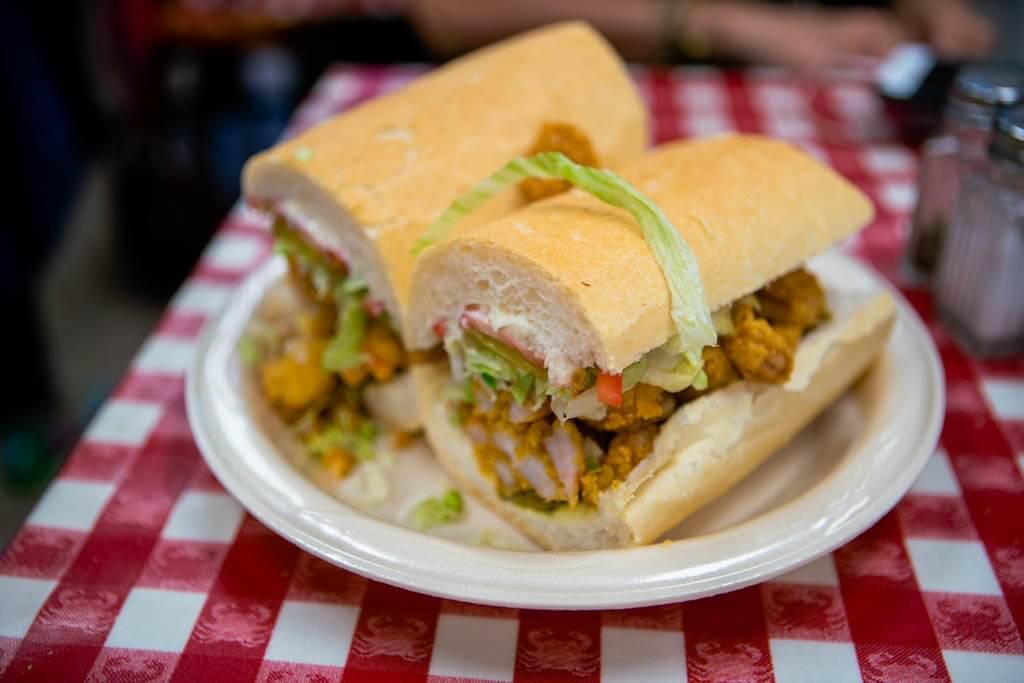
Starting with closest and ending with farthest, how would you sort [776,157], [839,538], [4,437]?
[839,538] < [776,157] < [4,437]

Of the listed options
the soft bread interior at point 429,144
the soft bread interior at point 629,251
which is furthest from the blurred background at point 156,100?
the soft bread interior at point 629,251

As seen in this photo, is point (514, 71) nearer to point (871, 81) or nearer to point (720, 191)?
point (720, 191)

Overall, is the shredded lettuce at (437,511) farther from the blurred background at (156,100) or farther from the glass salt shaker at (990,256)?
the blurred background at (156,100)

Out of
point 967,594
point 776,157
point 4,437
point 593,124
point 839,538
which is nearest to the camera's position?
point 839,538

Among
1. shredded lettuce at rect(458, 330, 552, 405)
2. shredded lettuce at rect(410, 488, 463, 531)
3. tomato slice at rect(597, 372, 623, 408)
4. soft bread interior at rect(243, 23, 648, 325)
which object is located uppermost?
soft bread interior at rect(243, 23, 648, 325)

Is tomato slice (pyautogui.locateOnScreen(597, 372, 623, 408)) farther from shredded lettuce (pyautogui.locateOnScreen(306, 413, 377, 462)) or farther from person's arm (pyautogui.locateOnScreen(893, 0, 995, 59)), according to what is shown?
person's arm (pyautogui.locateOnScreen(893, 0, 995, 59))

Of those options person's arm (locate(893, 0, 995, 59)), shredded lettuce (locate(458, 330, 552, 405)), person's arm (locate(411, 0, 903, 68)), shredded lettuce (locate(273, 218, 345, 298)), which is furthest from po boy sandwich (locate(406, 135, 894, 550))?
person's arm (locate(411, 0, 903, 68))

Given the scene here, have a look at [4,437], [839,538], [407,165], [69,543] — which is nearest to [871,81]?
[407,165]
